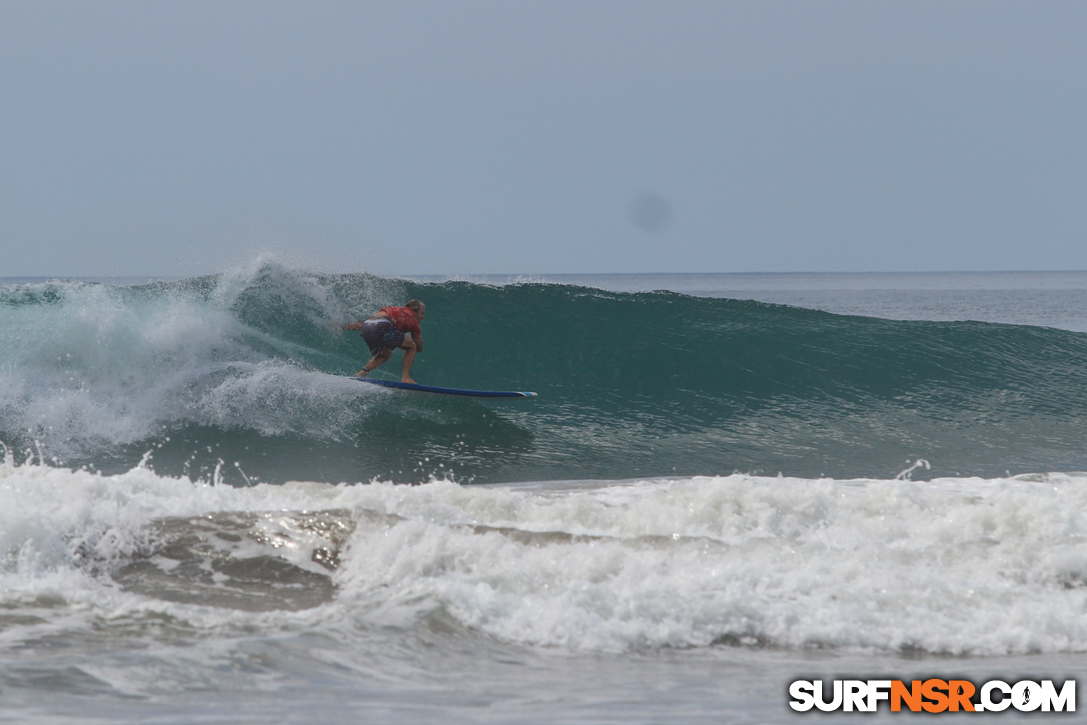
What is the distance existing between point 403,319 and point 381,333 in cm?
29

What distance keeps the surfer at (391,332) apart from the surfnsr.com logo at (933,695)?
6518 millimetres

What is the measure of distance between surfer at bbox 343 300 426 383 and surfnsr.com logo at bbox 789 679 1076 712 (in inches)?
257

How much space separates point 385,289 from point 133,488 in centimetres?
721

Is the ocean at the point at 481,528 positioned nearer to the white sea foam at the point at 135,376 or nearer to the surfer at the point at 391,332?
the white sea foam at the point at 135,376

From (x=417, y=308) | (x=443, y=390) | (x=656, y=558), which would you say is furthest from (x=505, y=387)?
(x=656, y=558)

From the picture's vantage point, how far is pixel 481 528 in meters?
4.98

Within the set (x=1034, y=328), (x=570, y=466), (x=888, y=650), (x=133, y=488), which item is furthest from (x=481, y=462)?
(x=1034, y=328)

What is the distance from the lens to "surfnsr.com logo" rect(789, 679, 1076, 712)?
3055mm

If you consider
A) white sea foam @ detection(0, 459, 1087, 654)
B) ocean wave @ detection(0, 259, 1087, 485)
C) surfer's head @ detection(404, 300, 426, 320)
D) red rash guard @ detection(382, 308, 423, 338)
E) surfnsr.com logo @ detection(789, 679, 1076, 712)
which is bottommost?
surfnsr.com logo @ detection(789, 679, 1076, 712)

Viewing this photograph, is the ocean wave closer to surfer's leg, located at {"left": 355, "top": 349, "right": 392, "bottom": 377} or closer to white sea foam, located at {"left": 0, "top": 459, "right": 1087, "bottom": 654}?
surfer's leg, located at {"left": 355, "top": 349, "right": 392, "bottom": 377}

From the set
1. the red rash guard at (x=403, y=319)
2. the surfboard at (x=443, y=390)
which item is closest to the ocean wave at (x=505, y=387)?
the surfboard at (x=443, y=390)

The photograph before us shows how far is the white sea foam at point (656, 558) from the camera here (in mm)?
3857

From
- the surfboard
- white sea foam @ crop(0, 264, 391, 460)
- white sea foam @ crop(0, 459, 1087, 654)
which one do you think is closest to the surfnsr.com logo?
white sea foam @ crop(0, 459, 1087, 654)

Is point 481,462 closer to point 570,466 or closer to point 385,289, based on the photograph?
point 570,466
